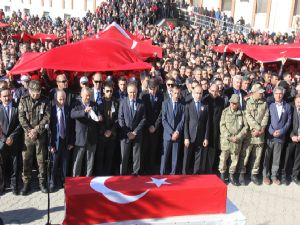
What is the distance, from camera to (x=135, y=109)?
6078 millimetres

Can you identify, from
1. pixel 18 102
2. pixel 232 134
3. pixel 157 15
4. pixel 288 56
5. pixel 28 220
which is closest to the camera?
pixel 28 220

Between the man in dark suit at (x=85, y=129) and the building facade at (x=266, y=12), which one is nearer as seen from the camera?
the man in dark suit at (x=85, y=129)

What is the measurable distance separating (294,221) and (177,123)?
228cm

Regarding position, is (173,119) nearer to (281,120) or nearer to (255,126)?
(255,126)

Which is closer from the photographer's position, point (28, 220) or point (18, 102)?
point (28, 220)

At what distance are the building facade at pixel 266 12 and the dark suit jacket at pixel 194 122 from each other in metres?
21.3

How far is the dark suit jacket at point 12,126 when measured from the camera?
5602 mm

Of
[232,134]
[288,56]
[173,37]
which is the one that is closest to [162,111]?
[232,134]

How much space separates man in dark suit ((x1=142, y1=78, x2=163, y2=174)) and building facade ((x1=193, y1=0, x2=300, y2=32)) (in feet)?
70.3

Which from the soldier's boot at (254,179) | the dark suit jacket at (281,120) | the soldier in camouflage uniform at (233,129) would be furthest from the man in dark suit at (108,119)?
the dark suit jacket at (281,120)

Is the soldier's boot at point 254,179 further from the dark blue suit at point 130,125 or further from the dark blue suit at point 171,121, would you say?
the dark blue suit at point 130,125

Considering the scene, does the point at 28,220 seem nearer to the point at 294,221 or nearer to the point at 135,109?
the point at 135,109

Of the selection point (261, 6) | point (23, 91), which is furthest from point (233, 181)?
point (261, 6)

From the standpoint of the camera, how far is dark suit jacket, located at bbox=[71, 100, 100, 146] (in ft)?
18.9
